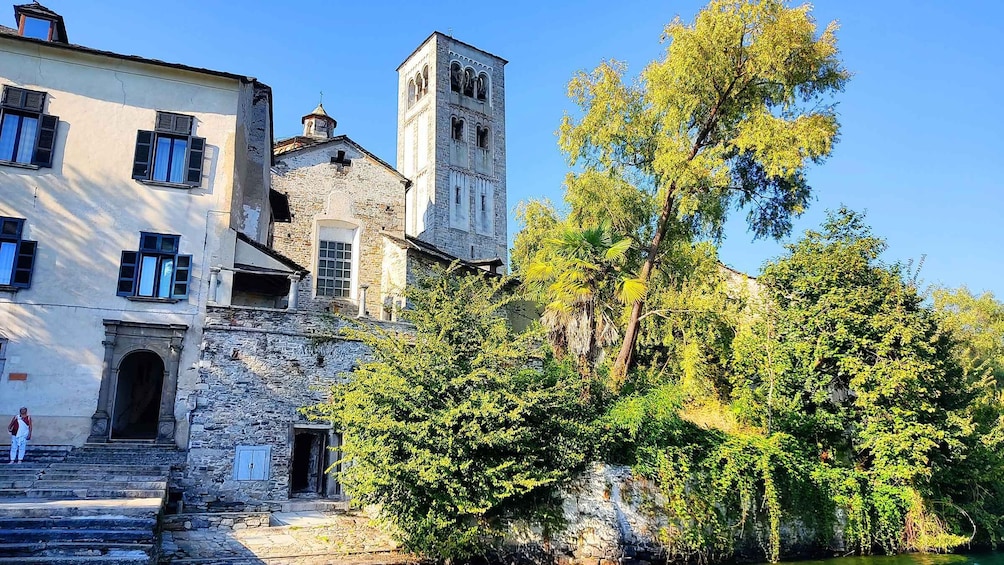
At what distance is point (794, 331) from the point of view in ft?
57.9

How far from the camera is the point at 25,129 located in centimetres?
A: 1666

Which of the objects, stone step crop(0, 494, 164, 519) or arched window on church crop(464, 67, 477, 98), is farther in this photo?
arched window on church crop(464, 67, 477, 98)

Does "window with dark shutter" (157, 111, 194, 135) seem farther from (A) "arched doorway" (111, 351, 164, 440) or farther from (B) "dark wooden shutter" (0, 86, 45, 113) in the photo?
(A) "arched doorway" (111, 351, 164, 440)

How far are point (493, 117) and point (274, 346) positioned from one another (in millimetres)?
32719

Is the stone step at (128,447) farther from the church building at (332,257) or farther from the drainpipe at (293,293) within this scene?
the drainpipe at (293,293)

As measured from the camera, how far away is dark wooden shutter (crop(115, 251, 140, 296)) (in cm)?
1634

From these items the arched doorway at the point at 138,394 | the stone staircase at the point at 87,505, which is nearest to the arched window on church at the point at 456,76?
the arched doorway at the point at 138,394

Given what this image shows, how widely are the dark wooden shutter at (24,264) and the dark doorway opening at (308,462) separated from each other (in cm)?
730

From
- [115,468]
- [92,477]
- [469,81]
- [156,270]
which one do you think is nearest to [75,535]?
[92,477]

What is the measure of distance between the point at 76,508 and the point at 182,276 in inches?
280

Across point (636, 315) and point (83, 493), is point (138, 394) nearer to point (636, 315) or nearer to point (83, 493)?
point (83, 493)

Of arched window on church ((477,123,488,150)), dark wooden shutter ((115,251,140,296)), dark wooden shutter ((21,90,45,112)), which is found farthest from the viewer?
arched window on church ((477,123,488,150))

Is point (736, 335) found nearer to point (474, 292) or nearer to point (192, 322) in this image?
point (474, 292)

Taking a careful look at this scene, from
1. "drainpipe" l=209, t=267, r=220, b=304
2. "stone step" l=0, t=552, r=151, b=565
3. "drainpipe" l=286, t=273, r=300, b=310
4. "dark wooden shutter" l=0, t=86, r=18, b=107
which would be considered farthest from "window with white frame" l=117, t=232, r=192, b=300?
"stone step" l=0, t=552, r=151, b=565
